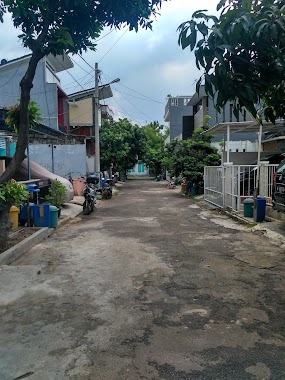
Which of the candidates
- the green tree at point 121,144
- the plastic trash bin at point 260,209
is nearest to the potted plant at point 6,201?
the plastic trash bin at point 260,209

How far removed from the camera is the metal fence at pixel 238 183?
10727 millimetres

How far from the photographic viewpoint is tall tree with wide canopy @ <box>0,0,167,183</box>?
4906 millimetres

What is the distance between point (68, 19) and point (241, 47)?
371cm

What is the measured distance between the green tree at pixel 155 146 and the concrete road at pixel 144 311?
33436 mm

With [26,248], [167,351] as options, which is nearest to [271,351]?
[167,351]

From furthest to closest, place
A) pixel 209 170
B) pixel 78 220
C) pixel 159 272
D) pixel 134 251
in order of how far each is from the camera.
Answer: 1. pixel 209 170
2. pixel 78 220
3. pixel 134 251
4. pixel 159 272

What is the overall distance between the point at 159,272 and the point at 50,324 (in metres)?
2.22

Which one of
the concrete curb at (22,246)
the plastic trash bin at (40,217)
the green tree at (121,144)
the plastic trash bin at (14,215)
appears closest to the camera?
the concrete curb at (22,246)

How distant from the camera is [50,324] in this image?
3.64m

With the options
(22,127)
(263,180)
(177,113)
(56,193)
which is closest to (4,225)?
(22,127)

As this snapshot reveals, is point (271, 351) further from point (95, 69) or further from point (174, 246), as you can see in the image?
point (95, 69)

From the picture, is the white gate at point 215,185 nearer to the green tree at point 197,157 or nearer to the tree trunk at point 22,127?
the green tree at point 197,157

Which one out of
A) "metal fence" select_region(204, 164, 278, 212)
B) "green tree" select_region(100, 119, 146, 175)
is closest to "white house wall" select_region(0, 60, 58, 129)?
"green tree" select_region(100, 119, 146, 175)

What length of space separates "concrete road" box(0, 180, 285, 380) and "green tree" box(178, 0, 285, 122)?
213cm
